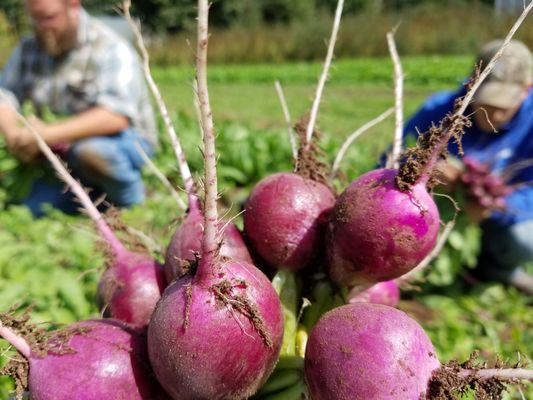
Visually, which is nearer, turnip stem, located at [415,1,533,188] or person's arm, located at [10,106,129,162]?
turnip stem, located at [415,1,533,188]

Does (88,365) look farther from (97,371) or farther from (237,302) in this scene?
(237,302)

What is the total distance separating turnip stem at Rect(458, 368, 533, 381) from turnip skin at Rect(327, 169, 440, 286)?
25cm

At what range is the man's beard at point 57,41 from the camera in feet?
11.9

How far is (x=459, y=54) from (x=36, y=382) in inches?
834

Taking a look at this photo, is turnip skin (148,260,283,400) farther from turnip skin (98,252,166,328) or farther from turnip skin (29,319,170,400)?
turnip skin (98,252,166,328)

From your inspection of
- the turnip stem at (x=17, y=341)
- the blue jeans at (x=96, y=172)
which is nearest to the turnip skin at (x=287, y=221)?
the turnip stem at (x=17, y=341)

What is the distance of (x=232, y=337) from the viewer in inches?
38.6

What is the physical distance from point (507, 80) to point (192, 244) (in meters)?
2.47

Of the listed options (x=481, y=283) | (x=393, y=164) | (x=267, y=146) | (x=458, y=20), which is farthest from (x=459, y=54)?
(x=393, y=164)

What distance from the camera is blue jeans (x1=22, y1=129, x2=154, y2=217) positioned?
3775 millimetres

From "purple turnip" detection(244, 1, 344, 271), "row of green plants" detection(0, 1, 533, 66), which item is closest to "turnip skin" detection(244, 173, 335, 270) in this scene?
"purple turnip" detection(244, 1, 344, 271)

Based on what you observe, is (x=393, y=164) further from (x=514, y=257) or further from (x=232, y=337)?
(x=514, y=257)

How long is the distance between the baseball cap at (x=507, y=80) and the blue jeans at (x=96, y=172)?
2337 millimetres

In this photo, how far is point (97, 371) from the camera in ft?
3.46
